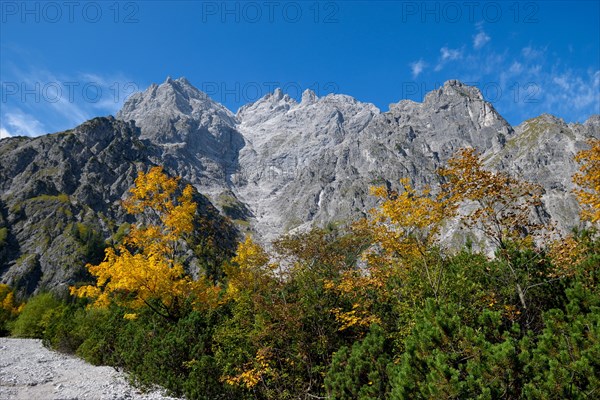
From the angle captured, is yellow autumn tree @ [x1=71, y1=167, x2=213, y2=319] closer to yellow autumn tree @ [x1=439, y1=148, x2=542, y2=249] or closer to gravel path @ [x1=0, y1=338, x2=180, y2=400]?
gravel path @ [x1=0, y1=338, x2=180, y2=400]

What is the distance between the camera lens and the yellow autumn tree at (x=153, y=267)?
56.4 ft

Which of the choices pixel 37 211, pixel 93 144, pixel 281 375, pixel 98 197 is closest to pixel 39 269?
pixel 37 211

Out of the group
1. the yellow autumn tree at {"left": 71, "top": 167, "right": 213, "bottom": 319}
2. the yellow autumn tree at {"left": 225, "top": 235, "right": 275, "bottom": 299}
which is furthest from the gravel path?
the yellow autumn tree at {"left": 225, "top": 235, "right": 275, "bottom": 299}

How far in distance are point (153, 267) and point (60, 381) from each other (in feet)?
25.1

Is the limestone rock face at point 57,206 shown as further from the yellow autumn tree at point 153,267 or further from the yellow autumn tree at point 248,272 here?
the yellow autumn tree at point 153,267

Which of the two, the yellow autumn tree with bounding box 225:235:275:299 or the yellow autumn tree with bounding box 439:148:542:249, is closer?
the yellow autumn tree with bounding box 439:148:542:249

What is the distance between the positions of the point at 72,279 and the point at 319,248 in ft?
402

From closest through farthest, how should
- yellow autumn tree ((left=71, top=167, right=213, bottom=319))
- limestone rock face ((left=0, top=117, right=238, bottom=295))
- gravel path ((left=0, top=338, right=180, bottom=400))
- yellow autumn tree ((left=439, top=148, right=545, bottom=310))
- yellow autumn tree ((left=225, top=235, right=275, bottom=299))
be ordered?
yellow autumn tree ((left=439, top=148, right=545, bottom=310)) → gravel path ((left=0, top=338, right=180, bottom=400)) → yellow autumn tree ((left=71, top=167, right=213, bottom=319)) → yellow autumn tree ((left=225, top=235, right=275, bottom=299)) → limestone rock face ((left=0, top=117, right=238, bottom=295))

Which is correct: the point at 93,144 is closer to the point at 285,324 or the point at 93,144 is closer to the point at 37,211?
the point at 37,211

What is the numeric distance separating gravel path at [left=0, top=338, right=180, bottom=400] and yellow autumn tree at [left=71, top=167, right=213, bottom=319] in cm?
339

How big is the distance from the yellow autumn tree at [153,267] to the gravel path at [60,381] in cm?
339

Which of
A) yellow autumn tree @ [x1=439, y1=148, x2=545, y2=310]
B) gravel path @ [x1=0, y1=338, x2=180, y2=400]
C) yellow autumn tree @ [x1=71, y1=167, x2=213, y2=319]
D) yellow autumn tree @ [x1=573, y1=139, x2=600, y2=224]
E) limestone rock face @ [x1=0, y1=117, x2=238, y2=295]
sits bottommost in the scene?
gravel path @ [x1=0, y1=338, x2=180, y2=400]

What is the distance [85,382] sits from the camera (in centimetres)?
1745

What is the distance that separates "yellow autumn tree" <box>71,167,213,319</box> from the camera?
17203 mm
